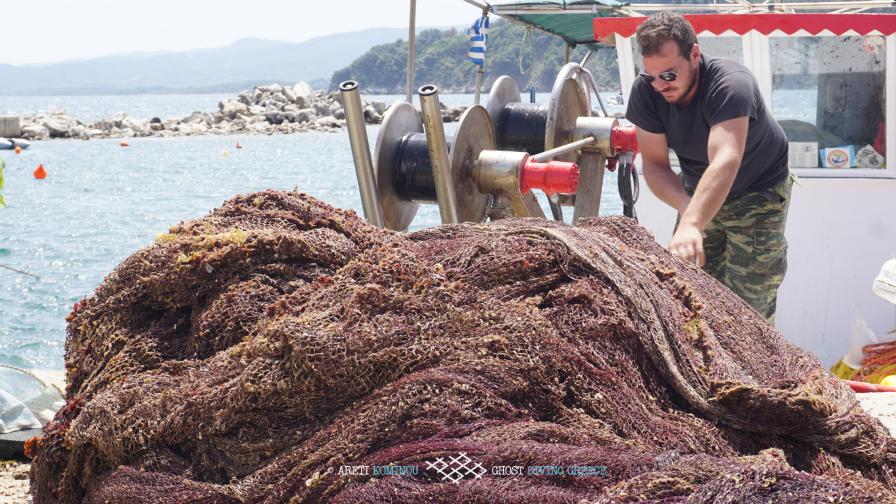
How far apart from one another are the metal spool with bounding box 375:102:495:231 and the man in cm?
164

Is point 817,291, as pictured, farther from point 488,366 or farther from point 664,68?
point 488,366

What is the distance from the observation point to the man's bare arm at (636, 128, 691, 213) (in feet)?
15.6

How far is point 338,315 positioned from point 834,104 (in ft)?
22.7

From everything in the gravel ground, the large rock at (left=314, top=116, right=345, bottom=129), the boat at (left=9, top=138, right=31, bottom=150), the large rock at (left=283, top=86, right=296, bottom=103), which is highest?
the gravel ground

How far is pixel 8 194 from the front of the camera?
105 feet

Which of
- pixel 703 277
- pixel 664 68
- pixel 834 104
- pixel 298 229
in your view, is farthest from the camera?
pixel 834 104

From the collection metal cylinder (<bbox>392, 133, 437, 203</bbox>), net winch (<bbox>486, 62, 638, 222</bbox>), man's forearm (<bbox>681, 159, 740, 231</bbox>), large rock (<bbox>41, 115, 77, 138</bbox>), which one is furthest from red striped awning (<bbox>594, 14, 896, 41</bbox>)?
large rock (<bbox>41, 115, 77, 138</bbox>)

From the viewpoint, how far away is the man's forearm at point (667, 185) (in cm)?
471

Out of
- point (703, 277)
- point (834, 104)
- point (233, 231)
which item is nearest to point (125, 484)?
point (233, 231)

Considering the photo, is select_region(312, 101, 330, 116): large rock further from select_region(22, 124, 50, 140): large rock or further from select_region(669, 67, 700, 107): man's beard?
select_region(669, 67, 700, 107): man's beard

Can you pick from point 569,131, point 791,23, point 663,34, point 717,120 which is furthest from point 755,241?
point 791,23

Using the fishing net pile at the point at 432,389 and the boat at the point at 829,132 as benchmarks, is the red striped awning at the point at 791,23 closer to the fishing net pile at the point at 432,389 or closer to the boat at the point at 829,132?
the boat at the point at 829,132

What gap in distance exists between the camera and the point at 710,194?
13.3 feet

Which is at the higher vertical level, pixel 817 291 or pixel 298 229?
pixel 298 229
